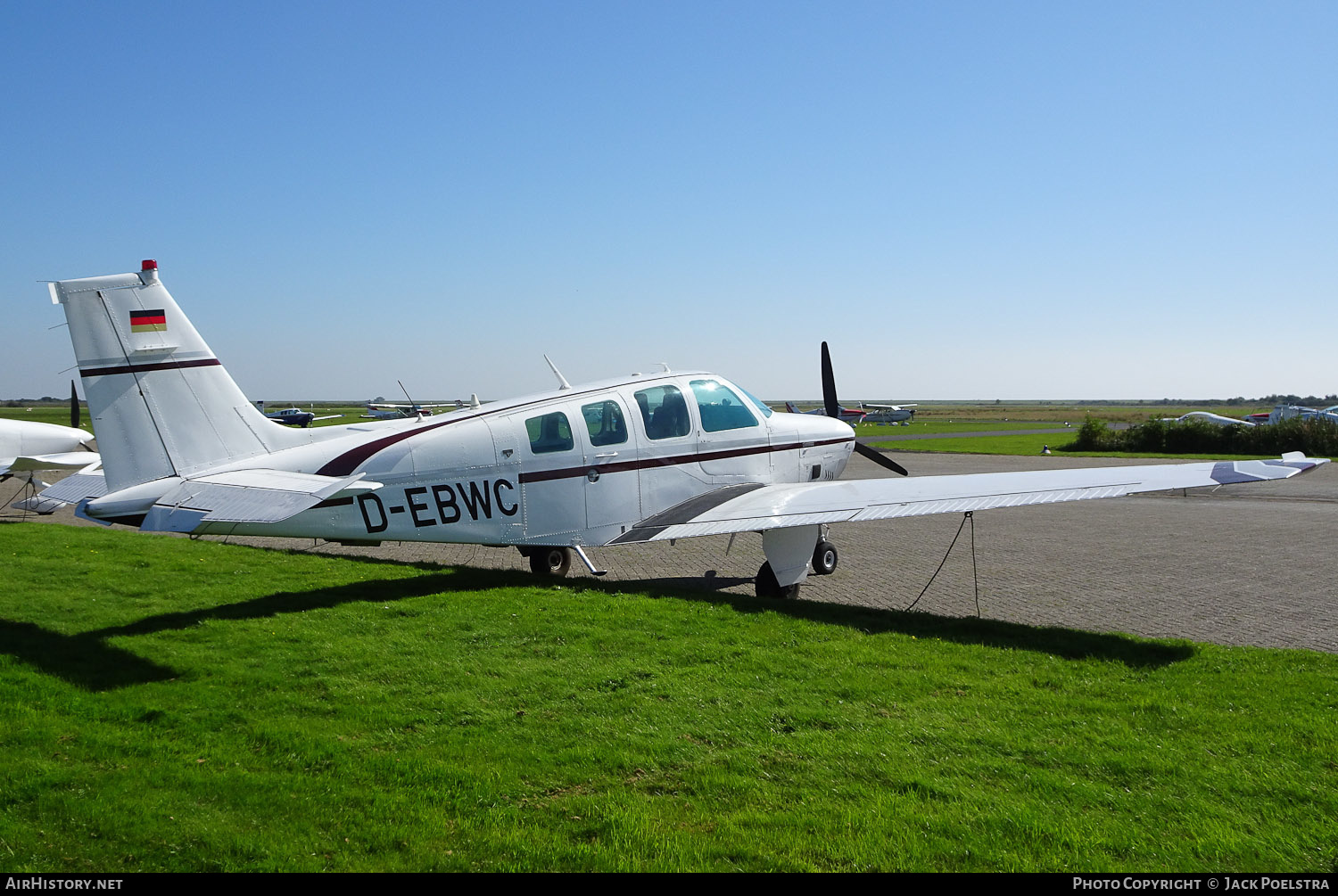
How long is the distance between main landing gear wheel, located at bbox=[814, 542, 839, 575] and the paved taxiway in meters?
0.17

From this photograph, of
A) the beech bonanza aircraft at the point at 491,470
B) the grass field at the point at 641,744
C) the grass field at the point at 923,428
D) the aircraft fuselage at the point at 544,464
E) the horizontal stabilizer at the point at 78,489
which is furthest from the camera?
the grass field at the point at 923,428

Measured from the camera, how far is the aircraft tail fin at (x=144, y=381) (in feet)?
26.3

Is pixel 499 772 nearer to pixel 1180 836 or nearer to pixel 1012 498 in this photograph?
pixel 1180 836

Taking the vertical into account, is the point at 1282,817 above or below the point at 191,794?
below

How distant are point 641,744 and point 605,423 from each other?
543 centimetres

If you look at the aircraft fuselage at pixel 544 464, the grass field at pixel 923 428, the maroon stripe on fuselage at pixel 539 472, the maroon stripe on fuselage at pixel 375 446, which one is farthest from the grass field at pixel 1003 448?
the maroon stripe on fuselage at pixel 375 446

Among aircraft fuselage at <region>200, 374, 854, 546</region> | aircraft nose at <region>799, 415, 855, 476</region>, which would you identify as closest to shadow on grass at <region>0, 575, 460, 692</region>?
aircraft fuselage at <region>200, 374, 854, 546</region>

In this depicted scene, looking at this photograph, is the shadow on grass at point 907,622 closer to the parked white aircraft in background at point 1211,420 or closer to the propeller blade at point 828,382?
the propeller blade at point 828,382

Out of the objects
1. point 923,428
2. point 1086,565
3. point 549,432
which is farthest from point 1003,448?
point 549,432

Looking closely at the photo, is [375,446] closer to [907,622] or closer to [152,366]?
[152,366]

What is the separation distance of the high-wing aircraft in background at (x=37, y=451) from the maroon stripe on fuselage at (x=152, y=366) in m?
14.3

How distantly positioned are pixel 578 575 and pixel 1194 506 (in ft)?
51.2
